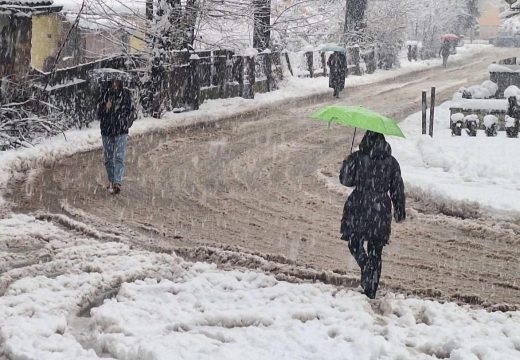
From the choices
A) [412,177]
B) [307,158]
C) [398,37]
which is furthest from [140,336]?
[398,37]

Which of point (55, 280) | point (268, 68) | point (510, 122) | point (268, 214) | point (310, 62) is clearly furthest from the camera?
point (310, 62)

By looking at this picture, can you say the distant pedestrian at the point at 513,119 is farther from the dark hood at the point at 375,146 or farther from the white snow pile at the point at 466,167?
the dark hood at the point at 375,146

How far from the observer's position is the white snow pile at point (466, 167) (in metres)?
10.9

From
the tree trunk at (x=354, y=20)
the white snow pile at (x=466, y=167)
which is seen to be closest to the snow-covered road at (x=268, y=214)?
the white snow pile at (x=466, y=167)

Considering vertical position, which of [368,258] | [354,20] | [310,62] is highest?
[354,20]

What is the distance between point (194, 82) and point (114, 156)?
10.2m

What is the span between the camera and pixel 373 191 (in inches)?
262

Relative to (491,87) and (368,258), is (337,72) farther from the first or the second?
(368,258)

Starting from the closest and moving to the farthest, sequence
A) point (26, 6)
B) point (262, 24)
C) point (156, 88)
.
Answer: point (26, 6) → point (156, 88) → point (262, 24)

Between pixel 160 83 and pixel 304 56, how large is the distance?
565 inches

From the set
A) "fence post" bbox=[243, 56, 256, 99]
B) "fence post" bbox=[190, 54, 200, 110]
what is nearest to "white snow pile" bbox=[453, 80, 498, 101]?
"fence post" bbox=[243, 56, 256, 99]

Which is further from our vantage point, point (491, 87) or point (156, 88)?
point (491, 87)

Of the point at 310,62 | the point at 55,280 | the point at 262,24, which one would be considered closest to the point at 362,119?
the point at 55,280

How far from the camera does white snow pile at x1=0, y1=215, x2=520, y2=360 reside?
557cm
